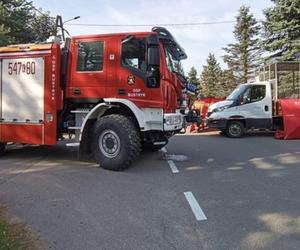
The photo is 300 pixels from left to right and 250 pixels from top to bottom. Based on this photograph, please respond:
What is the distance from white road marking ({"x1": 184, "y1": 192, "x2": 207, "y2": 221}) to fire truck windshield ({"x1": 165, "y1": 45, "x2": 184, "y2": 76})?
3.93 meters

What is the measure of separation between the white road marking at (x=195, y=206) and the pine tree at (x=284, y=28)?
22245 mm

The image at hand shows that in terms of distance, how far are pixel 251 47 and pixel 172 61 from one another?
54.3 metres

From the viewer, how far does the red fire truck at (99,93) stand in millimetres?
10625

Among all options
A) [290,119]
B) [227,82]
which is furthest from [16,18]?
[227,82]

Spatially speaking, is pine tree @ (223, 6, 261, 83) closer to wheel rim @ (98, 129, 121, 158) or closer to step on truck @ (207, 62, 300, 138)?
step on truck @ (207, 62, 300, 138)

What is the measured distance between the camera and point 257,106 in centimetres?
1881

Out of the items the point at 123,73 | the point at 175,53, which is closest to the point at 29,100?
the point at 123,73

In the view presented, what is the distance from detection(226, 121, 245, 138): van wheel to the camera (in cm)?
1881

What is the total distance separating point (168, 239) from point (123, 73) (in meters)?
5.79

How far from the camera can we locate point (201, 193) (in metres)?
8.12

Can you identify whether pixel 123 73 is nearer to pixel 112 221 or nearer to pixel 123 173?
pixel 123 173

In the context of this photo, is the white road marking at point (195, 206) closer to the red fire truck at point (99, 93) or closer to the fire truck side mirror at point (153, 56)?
the red fire truck at point (99, 93)

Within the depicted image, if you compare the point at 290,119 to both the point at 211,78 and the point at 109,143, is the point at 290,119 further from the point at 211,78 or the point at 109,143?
the point at 211,78

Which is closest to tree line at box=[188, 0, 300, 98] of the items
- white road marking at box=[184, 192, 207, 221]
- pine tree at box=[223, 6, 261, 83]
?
pine tree at box=[223, 6, 261, 83]
